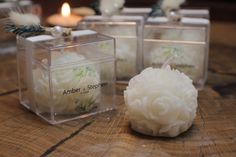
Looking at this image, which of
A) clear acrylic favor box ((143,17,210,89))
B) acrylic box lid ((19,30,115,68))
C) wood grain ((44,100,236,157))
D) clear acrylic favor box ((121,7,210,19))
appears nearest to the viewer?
wood grain ((44,100,236,157))

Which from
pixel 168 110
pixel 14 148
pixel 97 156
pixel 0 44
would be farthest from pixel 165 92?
pixel 0 44

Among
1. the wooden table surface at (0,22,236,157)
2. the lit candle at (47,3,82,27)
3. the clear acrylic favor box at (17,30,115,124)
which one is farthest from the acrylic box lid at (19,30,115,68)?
the lit candle at (47,3,82,27)

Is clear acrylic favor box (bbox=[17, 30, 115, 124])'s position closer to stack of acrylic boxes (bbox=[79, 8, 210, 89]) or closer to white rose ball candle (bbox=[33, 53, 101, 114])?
white rose ball candle (bbox=[33, 53, 101, 114])

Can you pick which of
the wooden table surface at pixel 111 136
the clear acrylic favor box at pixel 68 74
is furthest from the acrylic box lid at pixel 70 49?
the wooden table surface at pixel 111 136

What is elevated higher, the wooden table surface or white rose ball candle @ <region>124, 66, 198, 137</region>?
white rose ball candle @ <region>124, 66, 198, 137</region>

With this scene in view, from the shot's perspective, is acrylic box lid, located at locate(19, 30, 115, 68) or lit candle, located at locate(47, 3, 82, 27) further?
lit candle, located at locate(47, 3, 82, 27)

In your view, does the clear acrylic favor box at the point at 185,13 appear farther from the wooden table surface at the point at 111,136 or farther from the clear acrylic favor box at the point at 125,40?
the wooden table surface at the point at 111,136

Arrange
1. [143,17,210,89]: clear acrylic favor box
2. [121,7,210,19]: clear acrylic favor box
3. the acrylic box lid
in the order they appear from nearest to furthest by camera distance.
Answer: the acrylic box lid, [143,17,210,89]: clear acrylic favor box, [121,7,210,19]: clear acrylic favor box

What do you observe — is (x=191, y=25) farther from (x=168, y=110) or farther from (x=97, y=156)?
(x=97, y=156)
